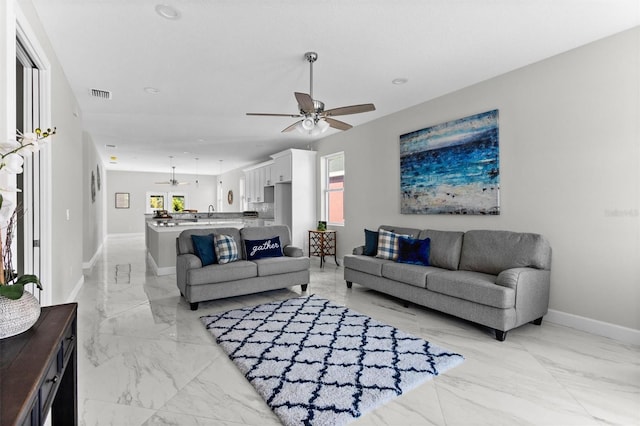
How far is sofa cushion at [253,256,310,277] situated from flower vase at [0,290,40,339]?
9.59 ft

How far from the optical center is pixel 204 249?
13.3 ft

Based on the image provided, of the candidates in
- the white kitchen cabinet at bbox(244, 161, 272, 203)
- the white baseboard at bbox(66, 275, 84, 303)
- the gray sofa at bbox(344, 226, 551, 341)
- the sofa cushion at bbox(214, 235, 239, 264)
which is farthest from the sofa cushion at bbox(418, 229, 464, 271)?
the white kitchen cabinet at bbox(244, 161, 272, 203)

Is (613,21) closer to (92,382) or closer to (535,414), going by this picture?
(535,414)

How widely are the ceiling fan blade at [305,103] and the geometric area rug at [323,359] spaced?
6.88 ft

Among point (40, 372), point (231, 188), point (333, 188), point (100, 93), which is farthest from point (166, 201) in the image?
point (40, 372)

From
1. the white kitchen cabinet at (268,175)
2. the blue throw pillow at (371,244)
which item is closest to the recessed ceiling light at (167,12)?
the blue throw pillow at (371,244)

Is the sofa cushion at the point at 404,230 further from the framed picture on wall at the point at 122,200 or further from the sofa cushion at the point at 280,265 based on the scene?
the framed picture on wall at the point at 122,200

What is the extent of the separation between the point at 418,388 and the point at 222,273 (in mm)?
2485

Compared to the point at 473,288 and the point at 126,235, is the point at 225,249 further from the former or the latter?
the point at 126,235

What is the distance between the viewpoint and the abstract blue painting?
3865mm

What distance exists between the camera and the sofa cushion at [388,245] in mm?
4301

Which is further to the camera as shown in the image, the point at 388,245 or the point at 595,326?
the point at 388,245

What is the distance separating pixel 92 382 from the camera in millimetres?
2232

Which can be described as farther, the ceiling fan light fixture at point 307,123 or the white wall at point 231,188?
the white wall at point 231,188
